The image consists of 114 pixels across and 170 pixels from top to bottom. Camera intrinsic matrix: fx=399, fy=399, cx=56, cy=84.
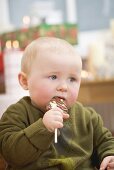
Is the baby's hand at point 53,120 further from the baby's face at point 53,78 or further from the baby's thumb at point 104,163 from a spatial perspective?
the baby's thumb at point 104,163

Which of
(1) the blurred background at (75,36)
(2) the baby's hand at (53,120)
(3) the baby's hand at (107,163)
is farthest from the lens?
(1) the blurred background at (75,36)

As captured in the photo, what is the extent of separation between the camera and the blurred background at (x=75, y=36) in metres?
1.52

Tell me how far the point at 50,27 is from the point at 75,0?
203 centimetres

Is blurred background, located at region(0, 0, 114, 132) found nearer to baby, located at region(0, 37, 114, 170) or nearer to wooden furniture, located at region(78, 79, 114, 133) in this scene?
wooden furniture, located at region(78, 79, 114, 133)

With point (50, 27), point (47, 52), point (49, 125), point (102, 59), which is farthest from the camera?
point (102, 59)

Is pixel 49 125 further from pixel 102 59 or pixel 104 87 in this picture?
pixel 102 59

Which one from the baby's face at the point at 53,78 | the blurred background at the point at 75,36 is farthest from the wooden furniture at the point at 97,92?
the baby's face at the point at 53,78

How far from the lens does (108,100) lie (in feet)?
9.66

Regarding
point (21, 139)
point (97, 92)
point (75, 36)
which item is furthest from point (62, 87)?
point (97, 92)

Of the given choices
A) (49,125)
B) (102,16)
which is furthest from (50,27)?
(102,16)

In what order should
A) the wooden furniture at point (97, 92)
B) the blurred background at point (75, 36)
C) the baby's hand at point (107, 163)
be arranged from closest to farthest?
1. the baby's hand at point (107, 163)
2. the blurred background at point (75, 36)
3. the wooden furniture at point (97, 92)

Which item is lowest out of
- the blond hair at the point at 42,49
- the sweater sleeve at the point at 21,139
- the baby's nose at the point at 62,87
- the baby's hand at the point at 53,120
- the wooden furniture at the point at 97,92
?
the wooden furniture at the point at 97,92

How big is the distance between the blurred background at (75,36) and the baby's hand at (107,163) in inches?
13.9

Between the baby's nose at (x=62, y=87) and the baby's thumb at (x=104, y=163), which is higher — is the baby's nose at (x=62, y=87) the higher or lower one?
the higher one
